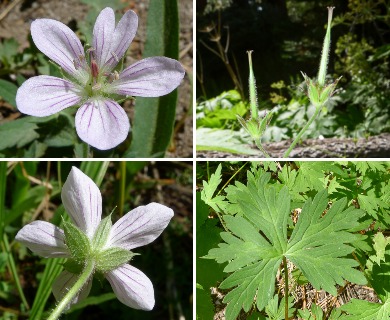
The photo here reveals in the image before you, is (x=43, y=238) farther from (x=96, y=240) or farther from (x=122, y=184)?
(x=122, y=184)

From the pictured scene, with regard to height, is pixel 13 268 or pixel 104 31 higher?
pixel 104 31

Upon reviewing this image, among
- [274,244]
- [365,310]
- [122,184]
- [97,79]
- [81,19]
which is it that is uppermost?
[81,19]

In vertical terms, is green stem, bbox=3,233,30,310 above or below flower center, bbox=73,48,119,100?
below

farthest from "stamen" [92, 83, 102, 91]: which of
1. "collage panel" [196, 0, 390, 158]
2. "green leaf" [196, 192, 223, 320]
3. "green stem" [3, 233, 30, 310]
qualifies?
"collage panel" [196, 0, 390, 158]

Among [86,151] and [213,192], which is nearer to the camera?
[213,192]

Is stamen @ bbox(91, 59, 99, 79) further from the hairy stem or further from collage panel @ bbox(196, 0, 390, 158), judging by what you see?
collage panel @ bbox(196, 0, 390, 158)

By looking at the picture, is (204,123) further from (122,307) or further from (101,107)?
(101,107)

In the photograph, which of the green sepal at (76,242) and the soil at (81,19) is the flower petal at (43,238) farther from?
the soil at (81,19)

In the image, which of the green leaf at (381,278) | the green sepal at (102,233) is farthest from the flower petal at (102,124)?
the green leaf at (381,278)

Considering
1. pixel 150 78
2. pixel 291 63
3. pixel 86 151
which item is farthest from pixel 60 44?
pixel 291 63
